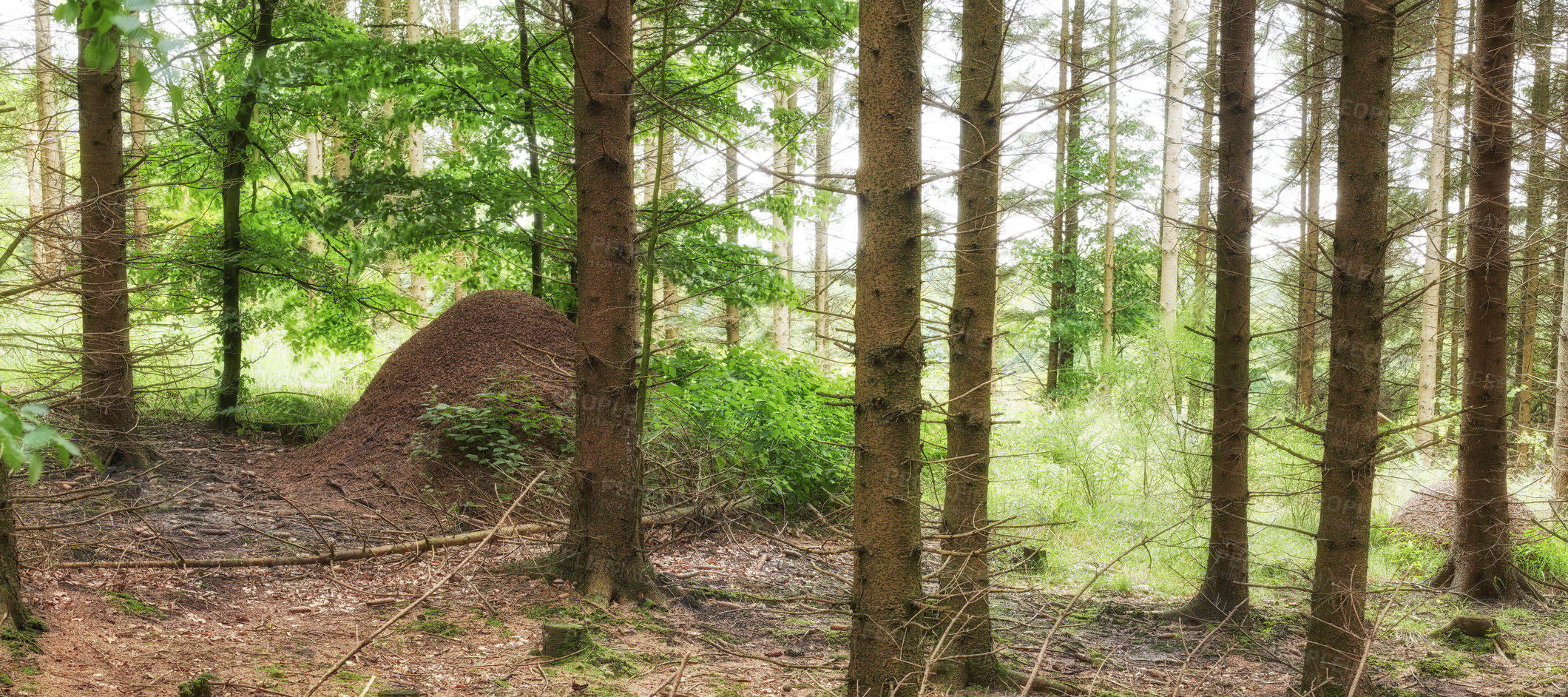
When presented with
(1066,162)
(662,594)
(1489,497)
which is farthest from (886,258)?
(1066,162)

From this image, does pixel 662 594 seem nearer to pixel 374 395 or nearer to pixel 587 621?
pixel 587 621

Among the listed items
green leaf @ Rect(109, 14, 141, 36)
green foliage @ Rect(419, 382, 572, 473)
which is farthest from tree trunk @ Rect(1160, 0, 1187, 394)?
green leaf @ Rect(109, 14, 141, 36)

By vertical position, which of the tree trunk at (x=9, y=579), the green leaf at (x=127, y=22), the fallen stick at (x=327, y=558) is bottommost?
the fallen stick at (x=327, y=558)

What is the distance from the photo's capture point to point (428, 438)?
7.62 meters

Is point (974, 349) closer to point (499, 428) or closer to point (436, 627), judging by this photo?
point (436, 627)

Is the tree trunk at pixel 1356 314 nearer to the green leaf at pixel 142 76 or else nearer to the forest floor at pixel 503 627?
the forest floor at pixel 503 627

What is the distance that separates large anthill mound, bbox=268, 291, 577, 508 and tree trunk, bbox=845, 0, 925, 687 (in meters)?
4.76

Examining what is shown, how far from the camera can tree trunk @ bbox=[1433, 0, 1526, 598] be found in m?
6.23

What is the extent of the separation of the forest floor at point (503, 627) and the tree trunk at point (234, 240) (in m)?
2.91

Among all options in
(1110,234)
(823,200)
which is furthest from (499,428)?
(1110,234)

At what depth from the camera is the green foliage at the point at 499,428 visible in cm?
746

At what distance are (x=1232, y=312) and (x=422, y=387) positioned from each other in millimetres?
6892

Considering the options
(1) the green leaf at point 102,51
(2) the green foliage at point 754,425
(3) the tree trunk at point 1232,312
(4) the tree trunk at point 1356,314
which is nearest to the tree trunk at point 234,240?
(2) the green foliage at point 754,425

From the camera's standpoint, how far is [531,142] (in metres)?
9.29
